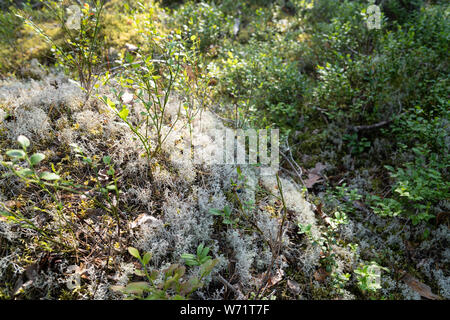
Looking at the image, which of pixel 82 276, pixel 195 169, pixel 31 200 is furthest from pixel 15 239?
pixel 195 169

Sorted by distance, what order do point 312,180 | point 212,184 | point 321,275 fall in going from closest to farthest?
point 321,275
point 212,184
point 312,180

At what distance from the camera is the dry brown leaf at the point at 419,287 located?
242 cm

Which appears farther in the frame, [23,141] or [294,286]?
[294,286]

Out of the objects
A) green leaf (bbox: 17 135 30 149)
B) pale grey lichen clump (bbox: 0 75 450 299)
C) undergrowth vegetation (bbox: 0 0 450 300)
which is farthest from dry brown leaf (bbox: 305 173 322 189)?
green leaf (bbox: 17 135 30 149)

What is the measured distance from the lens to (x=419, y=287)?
8.13 feet

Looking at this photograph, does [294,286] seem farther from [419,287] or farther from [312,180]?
[312,180]

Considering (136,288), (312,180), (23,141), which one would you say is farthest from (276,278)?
(23,141)

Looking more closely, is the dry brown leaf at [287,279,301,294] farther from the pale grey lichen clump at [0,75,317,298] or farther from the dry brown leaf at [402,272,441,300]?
the dry brown leaf at [402,272,441,300]

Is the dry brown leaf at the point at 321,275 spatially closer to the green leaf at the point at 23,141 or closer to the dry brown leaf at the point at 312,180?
the dry brown leaf at the point at 312,180

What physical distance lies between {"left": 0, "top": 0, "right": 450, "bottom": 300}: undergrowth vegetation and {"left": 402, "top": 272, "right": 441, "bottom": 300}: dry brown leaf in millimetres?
27

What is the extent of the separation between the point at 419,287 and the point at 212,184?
7.15ft

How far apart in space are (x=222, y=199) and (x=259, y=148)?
0.89 meters

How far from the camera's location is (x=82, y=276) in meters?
2.00
